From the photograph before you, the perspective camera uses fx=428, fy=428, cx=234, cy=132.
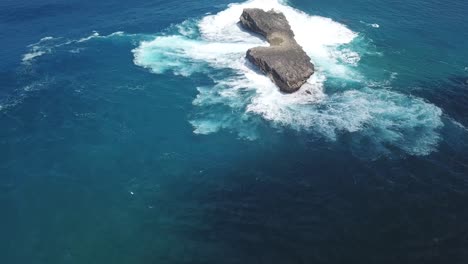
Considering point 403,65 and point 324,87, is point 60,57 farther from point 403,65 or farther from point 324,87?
point 403,65

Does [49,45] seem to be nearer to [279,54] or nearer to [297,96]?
[279,54]

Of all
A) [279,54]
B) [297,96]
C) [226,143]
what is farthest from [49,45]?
[297,96]

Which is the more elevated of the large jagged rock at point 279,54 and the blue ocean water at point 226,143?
the large jagged rock at point 279,54

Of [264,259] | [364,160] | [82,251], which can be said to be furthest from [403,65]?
[82,251]

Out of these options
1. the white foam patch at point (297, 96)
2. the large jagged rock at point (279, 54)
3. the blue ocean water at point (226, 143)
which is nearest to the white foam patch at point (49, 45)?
the blue ocean water at point (226, 143)

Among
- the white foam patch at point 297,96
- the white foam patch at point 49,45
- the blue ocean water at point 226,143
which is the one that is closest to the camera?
the blue ocean water at point 226,143

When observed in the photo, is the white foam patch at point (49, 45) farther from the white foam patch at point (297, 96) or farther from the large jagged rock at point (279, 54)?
the large jagged rock at point (279, 54)

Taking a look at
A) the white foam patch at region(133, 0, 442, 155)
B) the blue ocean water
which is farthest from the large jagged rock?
the blue ocean water
